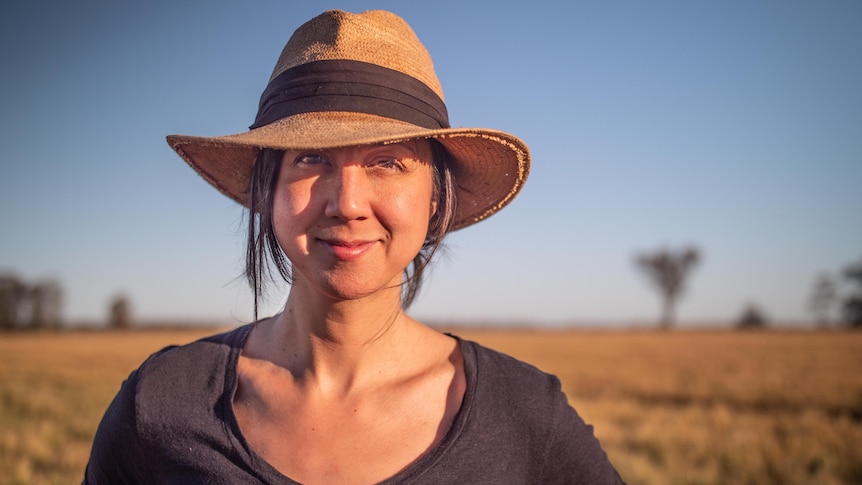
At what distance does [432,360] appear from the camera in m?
1.84

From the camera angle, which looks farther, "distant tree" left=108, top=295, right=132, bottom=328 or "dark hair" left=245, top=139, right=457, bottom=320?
"distant tree" left=108, top=295, right=132, bottom=328

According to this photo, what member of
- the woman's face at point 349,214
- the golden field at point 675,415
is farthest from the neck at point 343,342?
the golden field at point 675,415

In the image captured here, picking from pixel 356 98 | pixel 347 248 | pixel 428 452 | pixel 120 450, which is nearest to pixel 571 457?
pixel 428 452

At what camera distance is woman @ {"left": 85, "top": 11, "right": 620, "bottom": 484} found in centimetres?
155

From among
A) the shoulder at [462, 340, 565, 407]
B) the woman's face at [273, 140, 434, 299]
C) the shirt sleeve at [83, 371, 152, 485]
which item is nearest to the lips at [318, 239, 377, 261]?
the woman's face at [273, 140, 434, 299]

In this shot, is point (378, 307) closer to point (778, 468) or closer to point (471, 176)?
point (471, 176)

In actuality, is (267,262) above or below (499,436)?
above

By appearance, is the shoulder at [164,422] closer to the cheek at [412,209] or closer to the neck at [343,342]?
the neck at [343,342]

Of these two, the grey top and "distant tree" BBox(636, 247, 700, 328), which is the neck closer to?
the grey top

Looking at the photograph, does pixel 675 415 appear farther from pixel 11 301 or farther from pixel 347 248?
pixel 11 301

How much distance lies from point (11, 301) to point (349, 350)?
81.1 m

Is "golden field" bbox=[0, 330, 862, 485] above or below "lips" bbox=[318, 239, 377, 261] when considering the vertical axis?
below

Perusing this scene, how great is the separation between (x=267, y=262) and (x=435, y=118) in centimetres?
65

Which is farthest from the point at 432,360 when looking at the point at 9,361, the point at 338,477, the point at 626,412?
the point at 9,361
